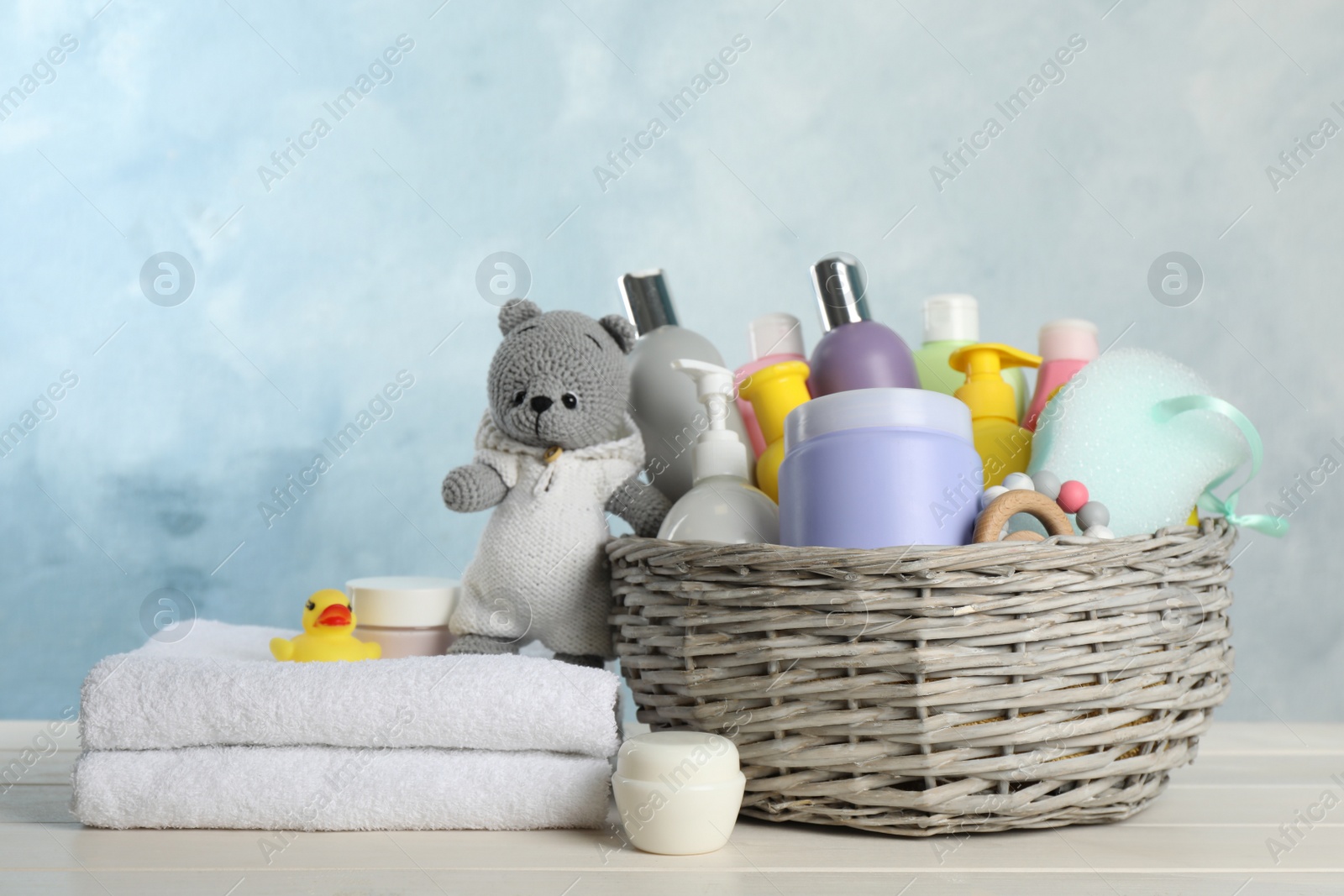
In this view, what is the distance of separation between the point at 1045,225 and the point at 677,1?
44 centimetres

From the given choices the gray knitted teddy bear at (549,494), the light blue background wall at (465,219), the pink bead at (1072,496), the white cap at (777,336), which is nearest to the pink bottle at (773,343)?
the white cap at (777,336)

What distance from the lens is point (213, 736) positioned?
0.49 meters

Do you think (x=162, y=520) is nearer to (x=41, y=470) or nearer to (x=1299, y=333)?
(x=41, y=470)

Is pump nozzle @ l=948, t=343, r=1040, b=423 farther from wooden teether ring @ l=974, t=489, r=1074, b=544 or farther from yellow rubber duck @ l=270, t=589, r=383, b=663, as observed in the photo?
yellow rubber duck @ l=270, t=589, r=383, b=663

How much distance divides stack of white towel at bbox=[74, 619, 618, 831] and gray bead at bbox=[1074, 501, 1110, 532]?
23 cm

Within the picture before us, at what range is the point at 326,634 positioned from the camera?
566mm

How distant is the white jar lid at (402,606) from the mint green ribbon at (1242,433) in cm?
39

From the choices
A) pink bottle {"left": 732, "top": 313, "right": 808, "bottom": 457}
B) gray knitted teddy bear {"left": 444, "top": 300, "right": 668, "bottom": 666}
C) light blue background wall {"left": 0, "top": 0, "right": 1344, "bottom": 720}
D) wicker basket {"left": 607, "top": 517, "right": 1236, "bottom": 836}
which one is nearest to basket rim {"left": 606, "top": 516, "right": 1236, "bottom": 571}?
wicker basket {"left": 607, "top": 517, "right": 1236, "bottom": 836}

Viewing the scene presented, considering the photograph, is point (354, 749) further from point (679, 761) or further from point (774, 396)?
point (774, 396)

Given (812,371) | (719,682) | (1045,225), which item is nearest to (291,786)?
(719,682)

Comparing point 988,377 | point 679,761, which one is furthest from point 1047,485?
point 679,761

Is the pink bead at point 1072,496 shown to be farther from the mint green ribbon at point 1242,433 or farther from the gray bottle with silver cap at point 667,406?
the gray bottle with silver cap at point 667,406

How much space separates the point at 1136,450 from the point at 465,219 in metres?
0.77

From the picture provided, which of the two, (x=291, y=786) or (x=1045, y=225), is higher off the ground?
(x=1045, y=225)
